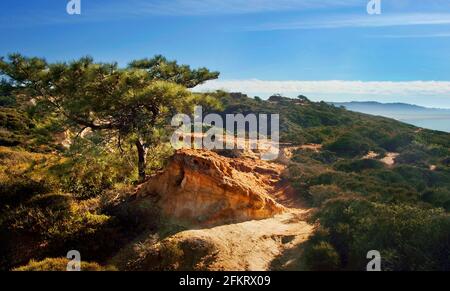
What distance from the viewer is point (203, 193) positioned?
11539 millimetres

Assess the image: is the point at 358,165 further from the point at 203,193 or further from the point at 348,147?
the point at 203,193

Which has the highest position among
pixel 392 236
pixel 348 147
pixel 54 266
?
pixel 392 236

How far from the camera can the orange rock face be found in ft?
37.6

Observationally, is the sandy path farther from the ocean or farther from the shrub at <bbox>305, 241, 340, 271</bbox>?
the ocean

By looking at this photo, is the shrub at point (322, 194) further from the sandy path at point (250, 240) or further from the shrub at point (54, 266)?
the shrub at point (54, 266)

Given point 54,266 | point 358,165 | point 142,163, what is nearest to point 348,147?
point 358,165

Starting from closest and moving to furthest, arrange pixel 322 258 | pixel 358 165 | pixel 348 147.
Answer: pixel 322 258 → pixel 358 165 → pixel 348 147

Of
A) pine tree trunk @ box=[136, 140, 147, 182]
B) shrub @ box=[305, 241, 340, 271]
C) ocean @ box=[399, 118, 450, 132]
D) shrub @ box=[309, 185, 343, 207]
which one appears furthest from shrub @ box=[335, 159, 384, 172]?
ocean @ box=[399, 118, 450, 132]

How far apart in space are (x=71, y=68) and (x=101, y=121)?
7.26 ft

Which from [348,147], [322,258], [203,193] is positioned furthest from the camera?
[348,147]

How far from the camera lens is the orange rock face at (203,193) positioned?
11.5 meters
